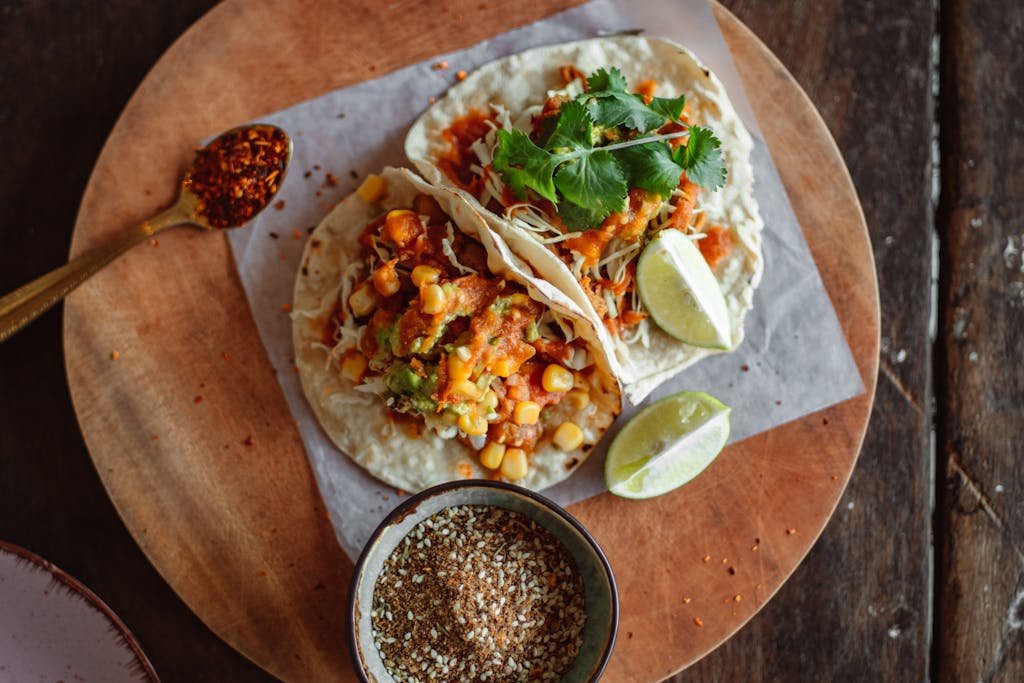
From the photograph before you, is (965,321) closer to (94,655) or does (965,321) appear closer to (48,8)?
(94,655)

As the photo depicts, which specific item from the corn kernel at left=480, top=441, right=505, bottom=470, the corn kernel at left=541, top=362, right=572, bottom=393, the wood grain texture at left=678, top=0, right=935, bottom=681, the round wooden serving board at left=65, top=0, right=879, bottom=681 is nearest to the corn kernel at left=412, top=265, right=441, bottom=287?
the corn kernel at left=541, top=362, right=572, bottom=393

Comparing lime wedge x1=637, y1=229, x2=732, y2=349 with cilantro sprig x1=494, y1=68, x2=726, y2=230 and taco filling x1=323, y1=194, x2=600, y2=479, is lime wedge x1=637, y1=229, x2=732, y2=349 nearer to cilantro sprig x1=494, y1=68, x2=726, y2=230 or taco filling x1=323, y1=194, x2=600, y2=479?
cilantro sprig x1=494, y1=68, x2=726, y2=230

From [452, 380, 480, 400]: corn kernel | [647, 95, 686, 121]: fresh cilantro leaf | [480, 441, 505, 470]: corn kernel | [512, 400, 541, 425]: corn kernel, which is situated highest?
[647, 95, 686, 121]: fresh cilantro leaf

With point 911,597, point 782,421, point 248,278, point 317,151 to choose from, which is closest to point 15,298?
point 248,278

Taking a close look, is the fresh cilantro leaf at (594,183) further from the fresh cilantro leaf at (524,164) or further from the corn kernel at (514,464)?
the corn kernel at (514,464)

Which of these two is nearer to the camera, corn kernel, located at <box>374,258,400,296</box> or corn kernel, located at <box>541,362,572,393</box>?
corn kernel, located at <box>374,258,400,296</box>

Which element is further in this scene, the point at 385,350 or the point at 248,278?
the point at 248,278
